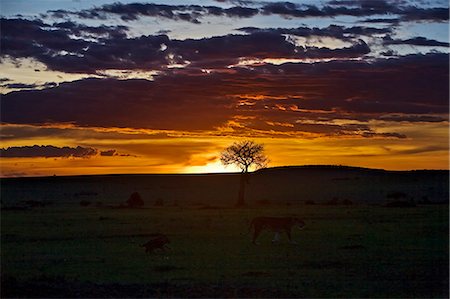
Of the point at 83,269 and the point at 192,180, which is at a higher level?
the point at 192,180

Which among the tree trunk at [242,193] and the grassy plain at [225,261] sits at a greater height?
the tree trunk at [242,193]

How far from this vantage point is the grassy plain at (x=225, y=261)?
59.9ft

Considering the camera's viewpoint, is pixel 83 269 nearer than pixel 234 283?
No

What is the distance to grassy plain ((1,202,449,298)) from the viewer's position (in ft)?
59.9

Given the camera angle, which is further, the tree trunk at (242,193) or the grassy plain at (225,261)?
the tree trunk at (242,193)

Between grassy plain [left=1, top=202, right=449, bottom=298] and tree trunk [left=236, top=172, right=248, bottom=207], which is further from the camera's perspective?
tree trunk [left=236, top=172, right=248, bottom=207]

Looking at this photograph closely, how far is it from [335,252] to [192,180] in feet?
357

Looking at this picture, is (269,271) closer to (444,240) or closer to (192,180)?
(444,240)

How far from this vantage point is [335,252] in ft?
82.7

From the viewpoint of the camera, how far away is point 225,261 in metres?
22.8

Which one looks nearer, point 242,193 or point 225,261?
point 225,261

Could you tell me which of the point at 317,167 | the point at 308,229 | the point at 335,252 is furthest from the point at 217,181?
the point at 335,252

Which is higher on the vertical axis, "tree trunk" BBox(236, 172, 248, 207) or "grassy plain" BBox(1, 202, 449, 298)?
"tree trunk" BBox(236, 172, 248, 207)

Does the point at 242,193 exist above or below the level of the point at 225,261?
above
